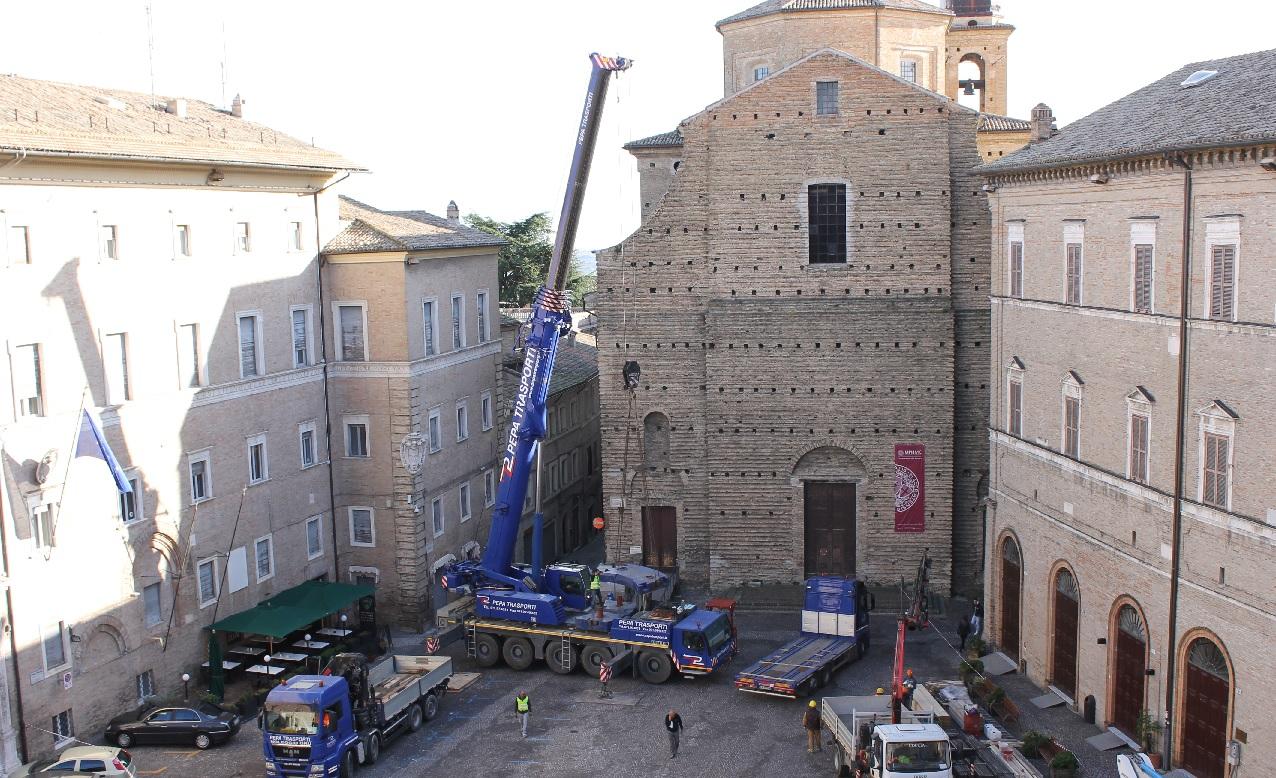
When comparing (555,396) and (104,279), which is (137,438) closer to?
(104,279)

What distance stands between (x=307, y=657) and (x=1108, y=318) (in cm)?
2009

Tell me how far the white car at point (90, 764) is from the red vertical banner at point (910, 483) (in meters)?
23.2

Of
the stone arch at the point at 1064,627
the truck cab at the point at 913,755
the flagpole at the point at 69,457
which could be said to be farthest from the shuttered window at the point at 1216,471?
the flagpole at the point at 69,457

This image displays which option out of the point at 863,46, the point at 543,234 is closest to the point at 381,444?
the point at 863,46

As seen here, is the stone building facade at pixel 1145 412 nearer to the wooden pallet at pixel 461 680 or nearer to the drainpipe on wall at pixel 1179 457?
the drainpipe on wall at pixel 1179 457

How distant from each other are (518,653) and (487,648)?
0.85m

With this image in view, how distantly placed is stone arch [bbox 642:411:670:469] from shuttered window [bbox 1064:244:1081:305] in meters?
14.8

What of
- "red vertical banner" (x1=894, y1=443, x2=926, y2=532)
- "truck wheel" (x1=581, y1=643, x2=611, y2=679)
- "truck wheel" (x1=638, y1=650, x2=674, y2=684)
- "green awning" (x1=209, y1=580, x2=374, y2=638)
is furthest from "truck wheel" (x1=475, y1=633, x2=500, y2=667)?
"red vertical banner" (x1=894, y1=443, x2=926, y2=532)

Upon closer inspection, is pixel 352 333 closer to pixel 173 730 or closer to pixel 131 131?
pixel 131 131

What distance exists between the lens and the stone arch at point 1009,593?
3359cm

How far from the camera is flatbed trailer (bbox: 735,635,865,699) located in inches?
1201

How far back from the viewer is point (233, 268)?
109 ft

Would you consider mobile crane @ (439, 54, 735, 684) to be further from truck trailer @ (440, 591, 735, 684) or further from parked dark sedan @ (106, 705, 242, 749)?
parked dark sedan @ (106, 705, 242, 749)

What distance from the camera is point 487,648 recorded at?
34.1m
